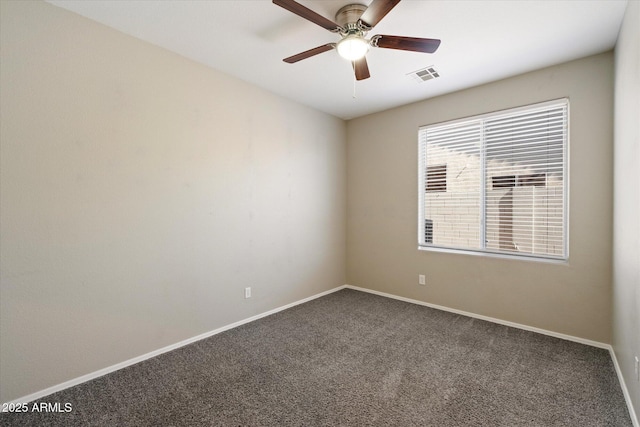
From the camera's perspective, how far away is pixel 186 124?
2783 millimetres

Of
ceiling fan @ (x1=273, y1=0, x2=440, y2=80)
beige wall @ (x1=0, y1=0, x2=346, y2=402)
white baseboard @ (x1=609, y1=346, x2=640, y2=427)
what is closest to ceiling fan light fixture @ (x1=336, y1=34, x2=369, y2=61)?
ceiling fan @ (x1=273, y1=0, x2=440, y2=80)

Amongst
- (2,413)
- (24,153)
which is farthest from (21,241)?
(2,413)

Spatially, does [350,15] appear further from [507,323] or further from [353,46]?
[507,323]

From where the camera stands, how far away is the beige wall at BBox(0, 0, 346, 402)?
1944 millimetres

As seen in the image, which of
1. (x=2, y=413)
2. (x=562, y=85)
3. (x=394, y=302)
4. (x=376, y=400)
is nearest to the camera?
(x=2, y=413)

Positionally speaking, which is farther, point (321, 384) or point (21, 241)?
point (321, 384)

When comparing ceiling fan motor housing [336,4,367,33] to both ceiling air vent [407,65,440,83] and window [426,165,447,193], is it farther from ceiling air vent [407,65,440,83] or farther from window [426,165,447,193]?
window [426,165,447,193]

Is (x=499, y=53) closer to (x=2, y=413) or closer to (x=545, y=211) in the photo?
(x=545, y=211)

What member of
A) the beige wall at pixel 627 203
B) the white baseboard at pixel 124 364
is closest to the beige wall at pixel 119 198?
the white baseboard at pixel 124 364

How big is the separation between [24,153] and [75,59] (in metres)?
0.78

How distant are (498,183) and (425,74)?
1.46 meters

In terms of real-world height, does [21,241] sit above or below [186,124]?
below

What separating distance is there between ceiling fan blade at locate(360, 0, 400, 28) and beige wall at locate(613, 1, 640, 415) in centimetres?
141

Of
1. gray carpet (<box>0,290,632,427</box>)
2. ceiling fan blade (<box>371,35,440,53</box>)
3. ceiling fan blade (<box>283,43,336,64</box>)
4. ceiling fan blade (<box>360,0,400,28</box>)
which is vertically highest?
ceiling fan blade (<box>360,0,400,28</box>)
